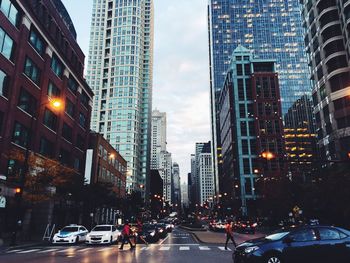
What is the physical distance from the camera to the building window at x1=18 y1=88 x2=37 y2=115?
3384cm

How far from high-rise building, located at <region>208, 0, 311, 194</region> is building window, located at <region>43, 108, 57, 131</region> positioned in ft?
474

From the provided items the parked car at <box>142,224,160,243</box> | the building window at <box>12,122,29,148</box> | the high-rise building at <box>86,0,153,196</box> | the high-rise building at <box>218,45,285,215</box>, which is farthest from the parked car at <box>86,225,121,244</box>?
the high-rise building at <box>86,0,153,196</box>

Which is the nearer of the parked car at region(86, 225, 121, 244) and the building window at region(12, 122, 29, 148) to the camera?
the parked car at region(86, 225, 121, 244)

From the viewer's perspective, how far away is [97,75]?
138m

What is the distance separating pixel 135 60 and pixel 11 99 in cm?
10378

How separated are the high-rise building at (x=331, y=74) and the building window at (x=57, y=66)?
49.4m

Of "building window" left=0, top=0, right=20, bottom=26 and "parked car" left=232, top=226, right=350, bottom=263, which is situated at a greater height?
"building window" left=0, top=0, right=20, bottom=26

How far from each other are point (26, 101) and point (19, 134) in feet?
13.2

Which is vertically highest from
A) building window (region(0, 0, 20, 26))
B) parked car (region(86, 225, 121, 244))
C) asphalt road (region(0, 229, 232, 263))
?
building window (region(0, 0, 20, 26))

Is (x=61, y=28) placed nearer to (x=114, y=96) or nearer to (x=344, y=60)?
(x=344, y=60)

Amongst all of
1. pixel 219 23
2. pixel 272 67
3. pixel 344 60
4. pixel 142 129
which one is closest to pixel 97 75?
pixel 142 129

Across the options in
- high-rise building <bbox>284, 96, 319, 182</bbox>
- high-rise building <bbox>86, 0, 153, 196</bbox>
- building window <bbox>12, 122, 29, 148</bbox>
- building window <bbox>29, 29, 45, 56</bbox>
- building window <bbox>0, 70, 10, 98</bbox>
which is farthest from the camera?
high-rise building <bbox>284, 96, 319, 182</bbox>

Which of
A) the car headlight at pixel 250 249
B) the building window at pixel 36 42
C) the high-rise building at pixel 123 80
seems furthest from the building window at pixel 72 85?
the high-rise building at pixel 123 80

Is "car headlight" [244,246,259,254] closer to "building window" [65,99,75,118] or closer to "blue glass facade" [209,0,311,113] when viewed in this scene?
"building window" [65,99,75,118]
